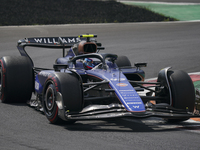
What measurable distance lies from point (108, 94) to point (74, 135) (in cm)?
141

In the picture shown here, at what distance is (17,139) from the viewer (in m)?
6.17

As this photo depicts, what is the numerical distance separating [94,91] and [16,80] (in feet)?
6.71

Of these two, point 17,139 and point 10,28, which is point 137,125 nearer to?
point 17,139

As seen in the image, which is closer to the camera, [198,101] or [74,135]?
[74,135]

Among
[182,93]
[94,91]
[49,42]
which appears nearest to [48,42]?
[49,42]

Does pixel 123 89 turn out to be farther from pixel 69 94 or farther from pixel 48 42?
pixel 48 42

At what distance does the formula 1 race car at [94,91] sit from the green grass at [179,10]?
55.2ft

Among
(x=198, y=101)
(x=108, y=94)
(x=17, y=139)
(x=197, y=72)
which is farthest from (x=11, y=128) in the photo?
(x=197, y=72)

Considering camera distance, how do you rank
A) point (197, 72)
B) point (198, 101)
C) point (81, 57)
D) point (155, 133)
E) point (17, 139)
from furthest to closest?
point (197, 72) → point (81, 57) → point (198, 101) → point (155, 133) → point (17, 139)

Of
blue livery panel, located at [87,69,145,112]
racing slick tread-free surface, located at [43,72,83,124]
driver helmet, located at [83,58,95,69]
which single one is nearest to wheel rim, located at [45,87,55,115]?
racing slick tread-free surface, located at [43,72,83,124]

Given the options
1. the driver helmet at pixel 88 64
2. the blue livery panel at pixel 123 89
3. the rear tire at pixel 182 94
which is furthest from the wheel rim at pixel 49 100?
the rear tire at pixel 182 94

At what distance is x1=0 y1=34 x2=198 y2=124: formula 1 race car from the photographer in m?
7.00

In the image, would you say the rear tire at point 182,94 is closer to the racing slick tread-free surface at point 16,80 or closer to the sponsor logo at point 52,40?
the racing slick tread-free surface at point 16,80

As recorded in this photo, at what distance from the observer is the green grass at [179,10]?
2522 centimetres
